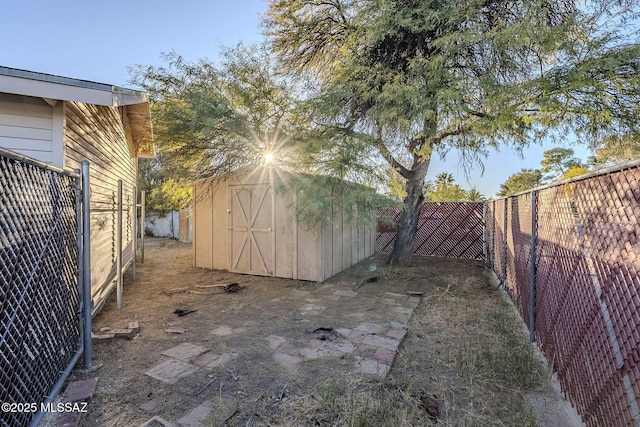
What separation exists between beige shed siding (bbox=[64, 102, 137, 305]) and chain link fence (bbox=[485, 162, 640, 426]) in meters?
4.60

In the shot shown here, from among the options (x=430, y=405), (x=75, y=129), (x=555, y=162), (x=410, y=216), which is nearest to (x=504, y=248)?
(x=410, y=216)

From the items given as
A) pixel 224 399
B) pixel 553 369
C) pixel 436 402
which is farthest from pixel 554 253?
pixel 224 399

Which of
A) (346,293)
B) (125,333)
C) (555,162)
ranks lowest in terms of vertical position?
(346,293)

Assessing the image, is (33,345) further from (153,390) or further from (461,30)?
(461,30)

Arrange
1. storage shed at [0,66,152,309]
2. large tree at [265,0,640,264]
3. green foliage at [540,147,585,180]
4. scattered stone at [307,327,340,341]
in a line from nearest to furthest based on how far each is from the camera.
→ 1. storage shed at [0,66,152,309]
2. scattered stone at [307,327,340,341]
3. large tree at [265,0,640,264]
4. green foliage at [540,147,585,180]

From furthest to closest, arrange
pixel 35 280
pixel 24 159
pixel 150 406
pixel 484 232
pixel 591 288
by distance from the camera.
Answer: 1. pixel 484 232
2. pixel 150 406
3. pixel 35 280
4. pixel 591 288
5. pixel 24 159

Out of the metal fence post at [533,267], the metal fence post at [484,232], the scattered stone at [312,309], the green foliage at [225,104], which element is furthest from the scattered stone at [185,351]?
the metal fence post at [484,232]

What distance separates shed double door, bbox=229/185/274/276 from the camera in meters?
6.47

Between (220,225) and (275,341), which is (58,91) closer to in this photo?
(275,341)

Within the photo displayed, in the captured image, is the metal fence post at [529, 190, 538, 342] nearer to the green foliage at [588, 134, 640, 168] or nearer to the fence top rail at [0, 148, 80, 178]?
the green foliage at [588, 134, 640, 168]

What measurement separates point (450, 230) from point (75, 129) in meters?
8.98

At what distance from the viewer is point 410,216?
7.64m

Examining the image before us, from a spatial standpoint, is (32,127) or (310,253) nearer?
(32,127)

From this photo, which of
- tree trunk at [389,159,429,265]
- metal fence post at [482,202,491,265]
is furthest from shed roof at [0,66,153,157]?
metal fence post at [482,202,491,265]
